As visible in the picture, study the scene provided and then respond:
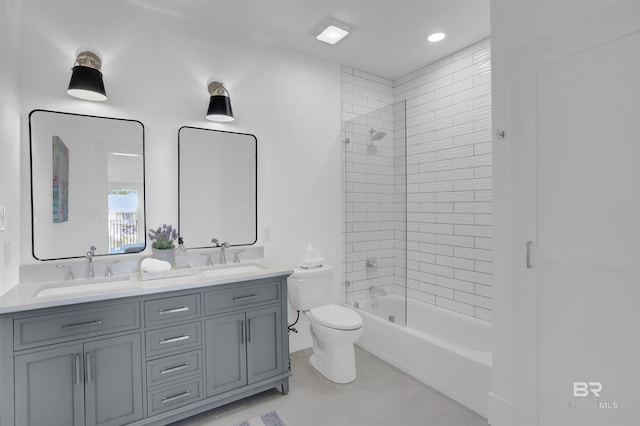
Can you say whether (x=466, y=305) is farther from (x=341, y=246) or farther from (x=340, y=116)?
(x=340, y=116)

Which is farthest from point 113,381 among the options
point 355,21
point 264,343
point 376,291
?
point 355,21

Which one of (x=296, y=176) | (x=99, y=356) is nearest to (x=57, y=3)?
(x=296, y=176)

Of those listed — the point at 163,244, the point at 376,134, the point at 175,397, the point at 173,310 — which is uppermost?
the point at 376,134

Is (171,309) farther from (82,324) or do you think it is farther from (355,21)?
(355,21)

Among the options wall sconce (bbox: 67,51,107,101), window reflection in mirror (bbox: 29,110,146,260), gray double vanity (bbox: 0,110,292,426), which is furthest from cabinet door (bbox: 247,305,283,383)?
wall sconce (bbox: 67,51,107,101)

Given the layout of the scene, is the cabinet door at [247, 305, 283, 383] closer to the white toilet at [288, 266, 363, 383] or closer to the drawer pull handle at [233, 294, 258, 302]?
the drawer pull handle at [233, 294, 258, 302]

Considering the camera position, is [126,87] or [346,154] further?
[346,154]

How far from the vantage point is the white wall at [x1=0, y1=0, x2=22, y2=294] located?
1.69m

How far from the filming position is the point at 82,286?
1.95 m

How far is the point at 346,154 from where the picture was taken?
3236 mm

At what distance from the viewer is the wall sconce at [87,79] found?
6.29ft

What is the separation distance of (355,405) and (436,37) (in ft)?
9.55

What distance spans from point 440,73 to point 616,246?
223cm

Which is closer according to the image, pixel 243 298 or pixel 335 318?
pixel 243 298
